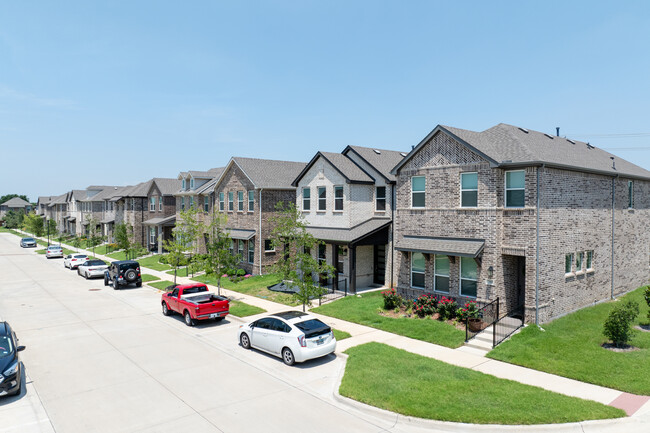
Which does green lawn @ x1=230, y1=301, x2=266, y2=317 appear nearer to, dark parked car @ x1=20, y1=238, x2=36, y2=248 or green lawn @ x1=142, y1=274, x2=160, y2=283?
green lawn @ x1=142, y1=274, x2=160, y2=283

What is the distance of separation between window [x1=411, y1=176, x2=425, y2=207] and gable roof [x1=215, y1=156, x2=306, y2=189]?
13366mm

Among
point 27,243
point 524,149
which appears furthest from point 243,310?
point 27,243

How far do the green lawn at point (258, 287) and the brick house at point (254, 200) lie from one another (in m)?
1.71

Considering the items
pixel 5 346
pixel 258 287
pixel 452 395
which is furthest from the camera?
pixel 258 287

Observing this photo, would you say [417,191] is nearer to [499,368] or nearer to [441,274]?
[441,274]

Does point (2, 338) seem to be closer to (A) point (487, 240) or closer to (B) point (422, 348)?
(B) point (422, 348)

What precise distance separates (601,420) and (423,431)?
408 centimetres

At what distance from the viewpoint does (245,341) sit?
615 inches

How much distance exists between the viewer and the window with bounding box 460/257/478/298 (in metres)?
18.0

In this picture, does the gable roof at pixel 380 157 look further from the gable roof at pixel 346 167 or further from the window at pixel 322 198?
the window at pixel 322 198

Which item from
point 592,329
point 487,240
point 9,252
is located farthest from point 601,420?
point 9,252

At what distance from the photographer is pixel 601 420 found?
9.50 m

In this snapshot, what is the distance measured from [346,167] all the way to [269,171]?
32.3 ft

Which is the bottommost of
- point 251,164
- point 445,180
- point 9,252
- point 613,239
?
point 9,252
